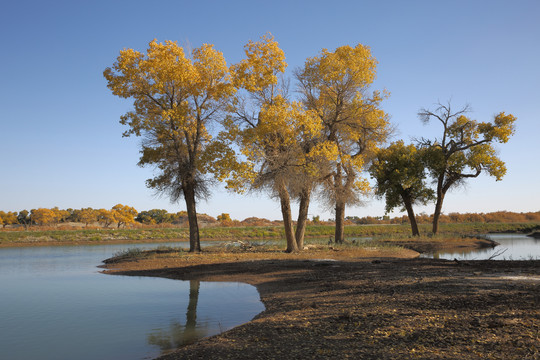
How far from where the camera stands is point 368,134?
28.1 meters

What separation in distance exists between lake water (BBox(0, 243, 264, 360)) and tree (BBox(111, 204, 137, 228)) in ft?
183

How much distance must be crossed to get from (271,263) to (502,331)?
12645 mm

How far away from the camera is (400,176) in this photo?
34.3m

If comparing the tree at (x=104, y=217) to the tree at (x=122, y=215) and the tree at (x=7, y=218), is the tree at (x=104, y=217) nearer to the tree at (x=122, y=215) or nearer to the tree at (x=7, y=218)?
the tree at (x=122, y=215)

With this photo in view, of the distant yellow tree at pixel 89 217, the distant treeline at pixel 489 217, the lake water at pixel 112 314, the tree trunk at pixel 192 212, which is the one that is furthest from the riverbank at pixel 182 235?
the lake water at pixel 112 314

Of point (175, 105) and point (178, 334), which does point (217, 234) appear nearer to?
point (175, 105)

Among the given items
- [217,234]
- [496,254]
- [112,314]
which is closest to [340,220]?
[496,254]

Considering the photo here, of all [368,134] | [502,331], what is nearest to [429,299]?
[502,331]

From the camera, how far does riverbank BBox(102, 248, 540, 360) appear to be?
5812mm

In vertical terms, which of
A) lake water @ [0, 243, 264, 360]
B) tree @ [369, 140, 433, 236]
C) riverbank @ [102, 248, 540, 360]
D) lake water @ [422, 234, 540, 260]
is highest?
tree @ [369, 140, 433, 236]

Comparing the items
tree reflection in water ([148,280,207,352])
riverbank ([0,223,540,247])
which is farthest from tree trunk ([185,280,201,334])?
riverbank ([0,223,540,247])

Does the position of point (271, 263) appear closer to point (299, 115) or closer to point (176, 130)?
point (299, 115)

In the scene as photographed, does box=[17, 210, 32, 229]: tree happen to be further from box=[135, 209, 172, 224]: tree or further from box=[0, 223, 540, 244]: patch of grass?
box=[0, 223, 540, 244]: patch of grass

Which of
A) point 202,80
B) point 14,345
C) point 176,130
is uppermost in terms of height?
point 202,80
